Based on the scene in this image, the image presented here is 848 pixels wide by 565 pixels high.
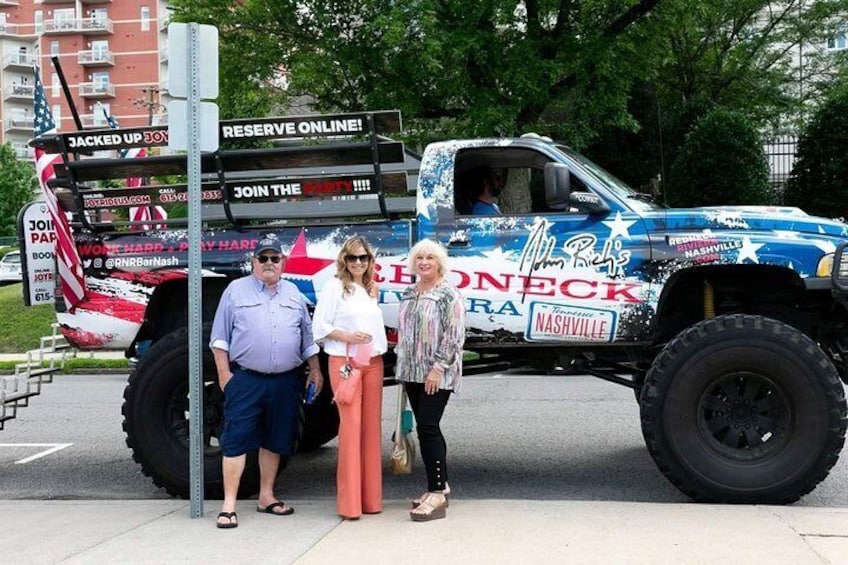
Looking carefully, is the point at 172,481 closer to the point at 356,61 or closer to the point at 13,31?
the point at 356,61

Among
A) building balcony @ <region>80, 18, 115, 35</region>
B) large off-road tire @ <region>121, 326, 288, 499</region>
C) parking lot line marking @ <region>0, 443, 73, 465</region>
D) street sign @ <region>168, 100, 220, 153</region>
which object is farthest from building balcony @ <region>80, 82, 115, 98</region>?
street sign @ <region>168, 100, 220, 153</region>

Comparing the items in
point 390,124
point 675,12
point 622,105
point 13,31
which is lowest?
point 390,124

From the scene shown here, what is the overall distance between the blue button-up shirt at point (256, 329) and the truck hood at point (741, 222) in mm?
2460

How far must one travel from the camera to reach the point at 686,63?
26.7 meters

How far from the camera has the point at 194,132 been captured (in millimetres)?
5934

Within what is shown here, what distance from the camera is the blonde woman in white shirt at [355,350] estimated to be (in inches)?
234

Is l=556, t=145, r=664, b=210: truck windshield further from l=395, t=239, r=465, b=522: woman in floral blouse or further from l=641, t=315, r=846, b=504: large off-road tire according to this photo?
l=395, t=239, r=465, b=522: woman in floral blouse

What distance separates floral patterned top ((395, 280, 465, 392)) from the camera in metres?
5.87

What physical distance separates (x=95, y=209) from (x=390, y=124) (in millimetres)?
2250

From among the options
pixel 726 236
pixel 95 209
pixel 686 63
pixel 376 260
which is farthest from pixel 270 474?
pixel 686 63

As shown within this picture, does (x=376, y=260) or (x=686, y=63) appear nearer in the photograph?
(x=376, y=260)

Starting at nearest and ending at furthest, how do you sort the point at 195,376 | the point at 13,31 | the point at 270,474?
the point at 195,376 < the point at 270,474 < the point at 13,31
